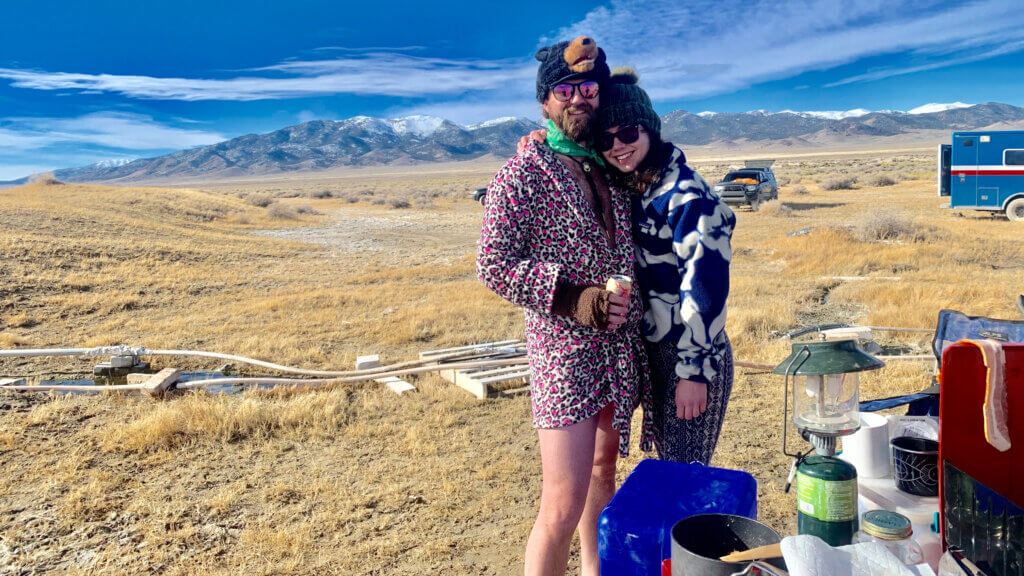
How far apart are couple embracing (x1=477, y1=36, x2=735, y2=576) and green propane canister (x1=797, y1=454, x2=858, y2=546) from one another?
42cm

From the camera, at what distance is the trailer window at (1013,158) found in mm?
16344

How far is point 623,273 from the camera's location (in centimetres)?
207

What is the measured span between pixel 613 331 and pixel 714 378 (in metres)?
0.38

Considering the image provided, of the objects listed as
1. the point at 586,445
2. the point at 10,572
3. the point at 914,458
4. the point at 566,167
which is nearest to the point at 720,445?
the point at 914,458

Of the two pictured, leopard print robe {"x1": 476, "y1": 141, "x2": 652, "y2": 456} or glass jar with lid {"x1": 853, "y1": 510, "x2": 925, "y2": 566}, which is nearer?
glass jar with lid {"x1": 853, "y1": 510, "x2": 925, "y2": 566}

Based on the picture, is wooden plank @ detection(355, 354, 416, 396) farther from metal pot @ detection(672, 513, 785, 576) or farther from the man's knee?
metal pot @ detection(672, 513, 785, 576)

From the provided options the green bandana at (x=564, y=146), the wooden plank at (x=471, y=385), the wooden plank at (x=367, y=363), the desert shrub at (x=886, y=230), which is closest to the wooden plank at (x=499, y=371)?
the wooden plank at (x=471, y=385)

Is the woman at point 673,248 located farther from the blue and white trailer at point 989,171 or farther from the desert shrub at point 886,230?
the blue and white trailer at point 989,171

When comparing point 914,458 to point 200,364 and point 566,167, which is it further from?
point 200,364

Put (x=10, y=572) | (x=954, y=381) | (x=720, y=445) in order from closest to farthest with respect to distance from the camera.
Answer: (x=954, y=381) → (x=10, y=572) → (x=720, y=445)

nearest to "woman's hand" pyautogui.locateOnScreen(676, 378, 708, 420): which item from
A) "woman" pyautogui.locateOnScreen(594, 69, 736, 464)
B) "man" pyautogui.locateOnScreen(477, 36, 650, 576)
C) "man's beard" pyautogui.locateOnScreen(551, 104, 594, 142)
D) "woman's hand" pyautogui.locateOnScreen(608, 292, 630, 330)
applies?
"woman" pyautogui.locateOnScreen(594, 69, 736, 464)

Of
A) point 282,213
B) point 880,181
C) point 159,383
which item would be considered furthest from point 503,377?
point 880,181

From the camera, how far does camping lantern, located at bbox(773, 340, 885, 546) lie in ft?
5.86

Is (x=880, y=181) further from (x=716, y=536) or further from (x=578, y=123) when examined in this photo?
(x=716, y=536)
